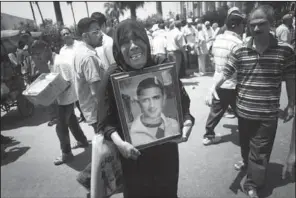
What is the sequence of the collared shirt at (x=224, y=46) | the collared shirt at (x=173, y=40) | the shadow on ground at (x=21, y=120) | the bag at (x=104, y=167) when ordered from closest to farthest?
the bag at (x=104, y=167), the collared shirt at (x=224, y=46), the shadow on ground at (x=21, y=120), the collared shirt at (x=173, y=40)

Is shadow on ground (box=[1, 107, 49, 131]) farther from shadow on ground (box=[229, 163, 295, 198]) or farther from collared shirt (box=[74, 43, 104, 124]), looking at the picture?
shadow on ground (box=[229, 163, 295, 198])

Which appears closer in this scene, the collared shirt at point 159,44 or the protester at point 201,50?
the collared shirt at point 159,44

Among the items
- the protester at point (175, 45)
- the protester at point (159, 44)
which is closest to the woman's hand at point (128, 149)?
the protester at point (159, 44)

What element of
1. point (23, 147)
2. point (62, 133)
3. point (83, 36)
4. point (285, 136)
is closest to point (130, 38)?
point (83, 36)

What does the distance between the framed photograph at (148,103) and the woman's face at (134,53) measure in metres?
0.07

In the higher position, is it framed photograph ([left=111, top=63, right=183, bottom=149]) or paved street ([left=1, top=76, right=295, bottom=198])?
framed photograph ([left=111, top=63, right=183, bottom=149])

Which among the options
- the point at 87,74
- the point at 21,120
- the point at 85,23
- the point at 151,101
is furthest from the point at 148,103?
the point at 21,120

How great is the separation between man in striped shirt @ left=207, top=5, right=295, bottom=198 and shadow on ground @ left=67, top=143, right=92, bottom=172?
7.75 ft

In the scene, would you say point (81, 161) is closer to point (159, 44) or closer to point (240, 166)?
point (240, 166)

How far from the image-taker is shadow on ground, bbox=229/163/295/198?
2721 millimetres

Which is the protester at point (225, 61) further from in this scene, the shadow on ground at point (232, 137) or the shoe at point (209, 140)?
the shadow on ground at point (232, 137)

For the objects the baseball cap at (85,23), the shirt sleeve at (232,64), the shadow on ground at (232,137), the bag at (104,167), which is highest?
the baseball cap at (85,23)

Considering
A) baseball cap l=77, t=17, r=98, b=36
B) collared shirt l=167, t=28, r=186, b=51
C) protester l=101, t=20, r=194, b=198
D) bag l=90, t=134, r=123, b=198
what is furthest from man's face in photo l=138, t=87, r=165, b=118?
collared shirt l=167, t=28, r=186, b=51

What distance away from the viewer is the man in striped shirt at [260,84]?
2.25 m
